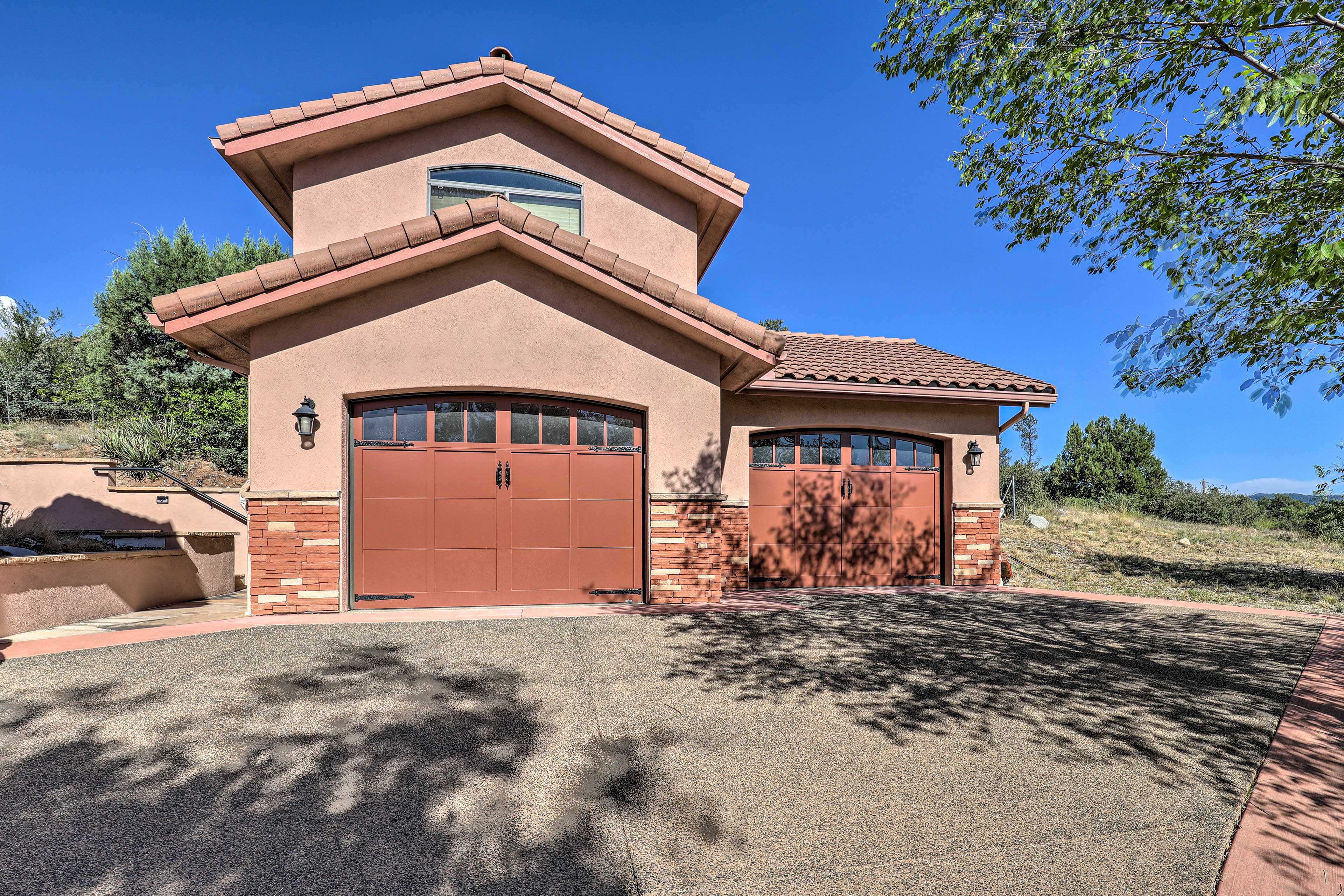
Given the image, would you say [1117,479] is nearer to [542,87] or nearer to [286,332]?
[542,87]

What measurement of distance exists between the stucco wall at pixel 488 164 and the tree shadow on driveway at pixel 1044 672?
579 centimetres

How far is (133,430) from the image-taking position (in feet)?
48.8

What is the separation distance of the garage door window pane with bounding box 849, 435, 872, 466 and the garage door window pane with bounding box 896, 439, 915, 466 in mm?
527

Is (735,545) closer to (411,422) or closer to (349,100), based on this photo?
(411,422)

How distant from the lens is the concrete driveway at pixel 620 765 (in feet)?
7.82

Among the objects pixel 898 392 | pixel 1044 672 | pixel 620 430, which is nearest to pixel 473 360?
pixel 620 430

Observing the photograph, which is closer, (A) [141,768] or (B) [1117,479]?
(A) [141,768]

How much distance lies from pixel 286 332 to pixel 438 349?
171 cm

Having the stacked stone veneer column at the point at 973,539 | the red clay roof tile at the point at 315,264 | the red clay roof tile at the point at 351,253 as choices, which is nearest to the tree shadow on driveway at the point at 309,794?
the red clay roof tile at the point at 315,264

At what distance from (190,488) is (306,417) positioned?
7.08 meters

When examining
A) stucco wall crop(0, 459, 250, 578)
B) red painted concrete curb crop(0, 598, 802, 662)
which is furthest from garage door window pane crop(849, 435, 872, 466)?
stucco wall crop(0, 459, 250, 578)

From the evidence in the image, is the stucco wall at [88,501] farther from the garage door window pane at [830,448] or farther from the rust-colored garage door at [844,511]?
the garage door window pane at [830,448]

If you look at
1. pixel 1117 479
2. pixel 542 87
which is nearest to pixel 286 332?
pixel 542 87

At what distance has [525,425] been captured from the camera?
24.1ft
